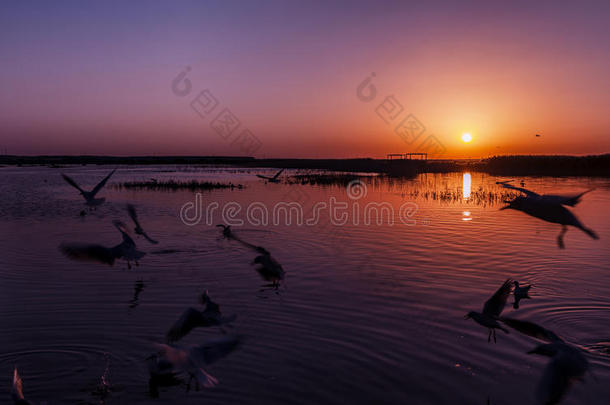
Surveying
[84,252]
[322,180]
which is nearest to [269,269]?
[84,252]

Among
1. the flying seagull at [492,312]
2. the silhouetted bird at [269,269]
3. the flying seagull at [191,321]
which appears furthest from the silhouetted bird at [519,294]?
the flying seagull at [191,321]

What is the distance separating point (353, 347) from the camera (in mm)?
6477

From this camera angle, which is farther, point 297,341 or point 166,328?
point 166,328

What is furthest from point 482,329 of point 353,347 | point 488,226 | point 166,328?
point 488,226

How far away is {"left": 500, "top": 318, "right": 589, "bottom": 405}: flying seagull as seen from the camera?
4457 mm

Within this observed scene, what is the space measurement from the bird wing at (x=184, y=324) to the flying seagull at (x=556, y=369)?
12.5 ft

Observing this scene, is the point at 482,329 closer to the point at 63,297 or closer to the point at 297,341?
the point at 297,341

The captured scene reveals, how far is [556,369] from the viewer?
4660 mm

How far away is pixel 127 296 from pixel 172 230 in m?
7.20

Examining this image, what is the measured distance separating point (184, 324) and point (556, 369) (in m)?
4.37

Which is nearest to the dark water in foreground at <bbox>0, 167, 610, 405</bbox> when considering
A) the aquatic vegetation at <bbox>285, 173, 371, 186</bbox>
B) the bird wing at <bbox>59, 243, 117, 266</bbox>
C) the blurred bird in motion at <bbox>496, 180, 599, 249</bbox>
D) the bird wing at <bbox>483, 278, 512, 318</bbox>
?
the bird wing at <bbox>483, 278, 512, 318</bbox>

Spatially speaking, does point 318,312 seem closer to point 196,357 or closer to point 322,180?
point 196,357

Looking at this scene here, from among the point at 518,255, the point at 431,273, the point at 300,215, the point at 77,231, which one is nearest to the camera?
the point at 431,273

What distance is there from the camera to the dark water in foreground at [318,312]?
552 centimetres
